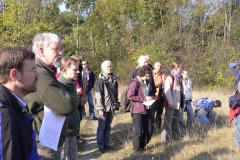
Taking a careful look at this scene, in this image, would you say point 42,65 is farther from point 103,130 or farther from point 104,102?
point 103,130

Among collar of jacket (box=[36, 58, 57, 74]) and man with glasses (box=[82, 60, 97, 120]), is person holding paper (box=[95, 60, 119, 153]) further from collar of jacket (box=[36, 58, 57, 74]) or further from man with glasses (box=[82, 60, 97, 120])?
collar of jacket (box=[36, 58, 57, 74])

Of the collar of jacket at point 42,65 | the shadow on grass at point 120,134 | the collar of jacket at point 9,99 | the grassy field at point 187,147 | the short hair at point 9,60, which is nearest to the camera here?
the collar of jacket at point 9,99

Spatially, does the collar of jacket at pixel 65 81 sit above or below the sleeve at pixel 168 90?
above

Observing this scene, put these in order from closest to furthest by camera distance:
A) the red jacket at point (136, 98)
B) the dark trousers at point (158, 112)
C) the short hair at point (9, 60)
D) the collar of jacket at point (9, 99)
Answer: the collar of jacket at point (9, 99), the short hair at point (9, 60), the red jacket at point (136, 98), the dark trousers at point (158, 112)

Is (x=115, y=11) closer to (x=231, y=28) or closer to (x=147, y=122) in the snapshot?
(x=231, y=28)

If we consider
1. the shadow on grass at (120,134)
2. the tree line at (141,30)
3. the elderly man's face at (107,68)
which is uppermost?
the tree line at (141,30)

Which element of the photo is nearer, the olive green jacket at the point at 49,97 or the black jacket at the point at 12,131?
the black jacket at the point at 12,131

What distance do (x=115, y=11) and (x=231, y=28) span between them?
A: 32.3ft

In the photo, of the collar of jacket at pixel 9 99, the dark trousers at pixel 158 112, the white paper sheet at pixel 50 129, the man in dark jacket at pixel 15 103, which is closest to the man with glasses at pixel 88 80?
the dark trousers at pixel 158 112

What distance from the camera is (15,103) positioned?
1.63 metres

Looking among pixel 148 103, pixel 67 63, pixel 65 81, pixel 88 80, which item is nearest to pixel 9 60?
pixel 65 81

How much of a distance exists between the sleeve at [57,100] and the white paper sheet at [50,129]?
0.19 ft

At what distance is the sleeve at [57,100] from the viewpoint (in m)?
2.58

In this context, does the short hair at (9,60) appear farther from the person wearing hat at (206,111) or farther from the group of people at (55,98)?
the person wearing hat at (206,111)
